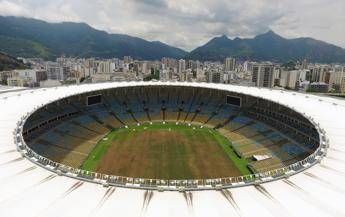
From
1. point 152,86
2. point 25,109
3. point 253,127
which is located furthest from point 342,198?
point 152,86

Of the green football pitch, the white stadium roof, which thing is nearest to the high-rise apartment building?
the green football pitch

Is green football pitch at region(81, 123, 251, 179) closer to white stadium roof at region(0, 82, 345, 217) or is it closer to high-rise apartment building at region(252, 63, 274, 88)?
white stadium roof at region(0, 82, 345, 217)

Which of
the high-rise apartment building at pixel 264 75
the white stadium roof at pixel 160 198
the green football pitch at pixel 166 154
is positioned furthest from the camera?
the high-rise apartment building at pixel 264 75

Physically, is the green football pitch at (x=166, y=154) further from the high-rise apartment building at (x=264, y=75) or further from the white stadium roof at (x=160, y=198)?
the high-rise apartment building at (x=264, y=75)

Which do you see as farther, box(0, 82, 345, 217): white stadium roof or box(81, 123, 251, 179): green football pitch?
box(81, 123, 251, 179): green football pitch

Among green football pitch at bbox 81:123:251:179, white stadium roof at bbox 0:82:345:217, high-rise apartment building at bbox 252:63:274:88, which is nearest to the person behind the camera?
white stadium roof at bbox 0:82:345:217

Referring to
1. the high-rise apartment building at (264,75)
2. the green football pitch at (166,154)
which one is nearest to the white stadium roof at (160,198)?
the green football pitch at (166,154)

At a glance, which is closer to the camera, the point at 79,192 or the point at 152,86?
the point at 79,192

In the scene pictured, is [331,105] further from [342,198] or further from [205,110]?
[342,198]
